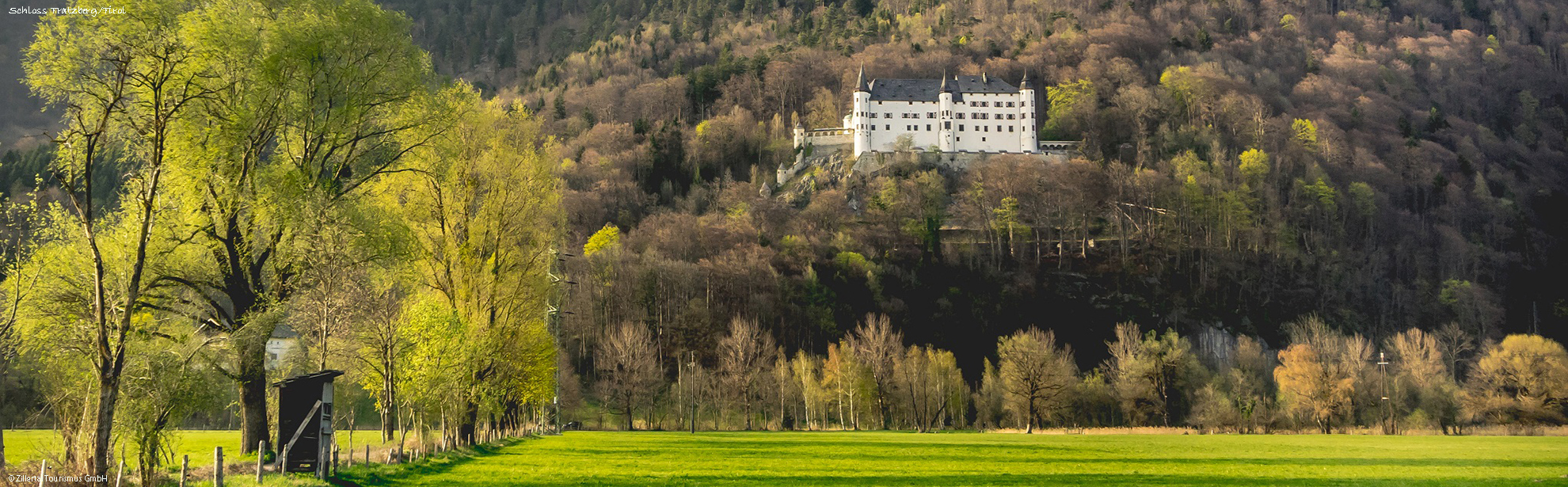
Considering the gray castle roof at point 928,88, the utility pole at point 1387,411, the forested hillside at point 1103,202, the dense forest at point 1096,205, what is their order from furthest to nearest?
the gray castle roof at point 928,88 < the forested hillside at point 1103,202 < the dense forest at point 1096,205 < the utility pole at point 1387,411

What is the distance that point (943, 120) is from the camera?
14675 cm

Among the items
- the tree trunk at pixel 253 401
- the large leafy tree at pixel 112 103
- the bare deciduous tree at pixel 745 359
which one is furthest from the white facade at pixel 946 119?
the large leafy tree at pixel 112 103

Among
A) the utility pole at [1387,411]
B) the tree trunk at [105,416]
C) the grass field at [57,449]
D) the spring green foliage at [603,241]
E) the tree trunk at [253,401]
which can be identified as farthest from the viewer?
the spring green foliage at [603,241]

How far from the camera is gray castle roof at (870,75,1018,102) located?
148375 millimetres

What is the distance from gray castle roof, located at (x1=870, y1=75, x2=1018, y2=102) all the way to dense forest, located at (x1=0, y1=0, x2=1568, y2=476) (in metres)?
11.1

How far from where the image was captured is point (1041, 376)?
7462cm

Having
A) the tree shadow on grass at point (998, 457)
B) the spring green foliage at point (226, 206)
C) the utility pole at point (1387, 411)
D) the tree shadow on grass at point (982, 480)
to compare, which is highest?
the spring green foliage at point (226, 206)

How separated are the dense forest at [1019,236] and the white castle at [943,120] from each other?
8.16 meters

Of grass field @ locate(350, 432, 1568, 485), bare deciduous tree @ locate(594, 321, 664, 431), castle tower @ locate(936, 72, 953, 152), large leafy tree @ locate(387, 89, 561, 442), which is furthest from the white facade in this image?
large leafy tree @ locate(387, 89, 561, 442)

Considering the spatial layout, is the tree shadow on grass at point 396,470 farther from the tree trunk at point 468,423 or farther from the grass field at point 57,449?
the tree trunk at point 468,423

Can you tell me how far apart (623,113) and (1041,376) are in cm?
11168

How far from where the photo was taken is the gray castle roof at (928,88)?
487ft

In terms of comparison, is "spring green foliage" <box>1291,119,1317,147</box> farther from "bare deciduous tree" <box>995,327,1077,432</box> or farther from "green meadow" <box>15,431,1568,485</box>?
"green meadow" <box>15,431,1568,485</box>

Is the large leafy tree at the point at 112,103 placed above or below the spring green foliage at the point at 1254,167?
below
